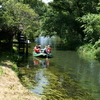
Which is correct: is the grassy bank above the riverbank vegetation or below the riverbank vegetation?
below

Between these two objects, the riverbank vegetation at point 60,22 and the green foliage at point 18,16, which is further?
the riverbank vegetation at point 60,22

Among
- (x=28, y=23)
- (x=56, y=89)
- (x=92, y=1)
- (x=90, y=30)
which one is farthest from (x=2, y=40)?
(x=92, y=1)

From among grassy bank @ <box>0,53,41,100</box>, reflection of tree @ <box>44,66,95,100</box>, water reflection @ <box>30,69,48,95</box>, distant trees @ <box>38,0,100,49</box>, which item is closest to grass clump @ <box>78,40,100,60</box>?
distant trees @ <box>38,0,100,49</box>

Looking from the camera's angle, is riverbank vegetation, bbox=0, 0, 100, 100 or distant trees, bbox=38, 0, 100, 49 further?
distant trees, bbox=38, 0, 100, 49

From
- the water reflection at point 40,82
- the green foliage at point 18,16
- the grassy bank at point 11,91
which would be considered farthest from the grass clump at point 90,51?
the grassy bank at point 11,91

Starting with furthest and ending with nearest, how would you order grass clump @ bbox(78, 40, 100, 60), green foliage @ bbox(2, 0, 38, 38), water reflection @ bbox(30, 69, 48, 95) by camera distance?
grass clump @ bbox(78, 40, 100, 60)
green foliage @ bbox(2, 0, 38, 38)
water reflection @ bbox(30, 69, 48, 95)


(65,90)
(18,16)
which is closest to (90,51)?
(18,16)

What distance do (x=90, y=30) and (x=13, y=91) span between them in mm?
13640

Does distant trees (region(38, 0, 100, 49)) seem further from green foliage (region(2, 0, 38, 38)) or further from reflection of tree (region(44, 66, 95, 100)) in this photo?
reflection of tree (region(44, 66, 95, 100))

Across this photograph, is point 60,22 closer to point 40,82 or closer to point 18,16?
point 18,16

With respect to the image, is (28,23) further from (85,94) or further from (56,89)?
(85,94)

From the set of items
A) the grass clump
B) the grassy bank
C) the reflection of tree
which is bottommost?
the reflection of tree

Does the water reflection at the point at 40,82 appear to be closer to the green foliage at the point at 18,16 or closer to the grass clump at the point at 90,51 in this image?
the green foliage at the point at 18,16

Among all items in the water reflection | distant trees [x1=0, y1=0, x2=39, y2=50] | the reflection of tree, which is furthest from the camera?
distant trees [x1=0, y1=0, x2=39, y2=50]
